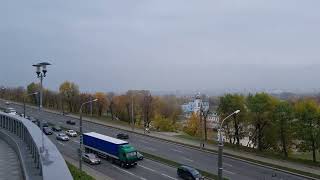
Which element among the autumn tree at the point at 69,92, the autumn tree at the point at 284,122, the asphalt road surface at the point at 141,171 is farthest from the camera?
the autumn tree at the point at 69,92

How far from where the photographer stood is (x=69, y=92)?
118438 millimetres

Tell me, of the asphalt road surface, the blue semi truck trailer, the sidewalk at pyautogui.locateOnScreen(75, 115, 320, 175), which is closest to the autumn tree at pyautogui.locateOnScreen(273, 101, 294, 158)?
the sidewalk at pyautogui.locateOnScreen(75, 115, 320, 175)

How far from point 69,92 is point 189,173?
288 feet

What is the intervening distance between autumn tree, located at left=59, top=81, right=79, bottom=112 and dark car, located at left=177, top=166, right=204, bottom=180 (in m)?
82.1

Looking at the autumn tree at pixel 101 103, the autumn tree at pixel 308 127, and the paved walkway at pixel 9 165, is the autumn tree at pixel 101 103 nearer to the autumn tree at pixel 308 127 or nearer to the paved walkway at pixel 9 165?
the autumn tree at pixel 308 127

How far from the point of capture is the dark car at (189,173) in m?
35.7

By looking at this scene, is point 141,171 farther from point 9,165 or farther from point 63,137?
point 63,137

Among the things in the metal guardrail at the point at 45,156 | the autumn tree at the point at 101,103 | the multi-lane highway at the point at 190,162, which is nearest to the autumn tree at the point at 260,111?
the multi-lane highway at the point at 190,162

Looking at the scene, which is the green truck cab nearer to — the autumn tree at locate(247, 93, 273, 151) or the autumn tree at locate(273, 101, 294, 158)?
the autumn tree at locate(247, 93, 273, 151)

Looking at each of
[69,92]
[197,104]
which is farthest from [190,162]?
[69,92]

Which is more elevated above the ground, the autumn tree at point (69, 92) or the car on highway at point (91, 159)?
the autumn tree at point (69, 92)

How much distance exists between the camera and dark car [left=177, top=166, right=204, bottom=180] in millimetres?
35688

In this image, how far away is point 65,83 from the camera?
403ft

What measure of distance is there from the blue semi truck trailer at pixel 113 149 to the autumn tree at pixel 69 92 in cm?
6745
